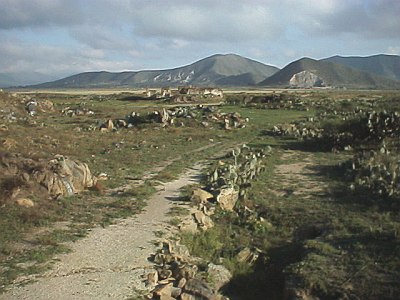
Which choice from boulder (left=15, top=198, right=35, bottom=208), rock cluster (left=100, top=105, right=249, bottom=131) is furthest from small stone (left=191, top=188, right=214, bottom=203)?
rock cluster (left=100, top=105, right=249, bottom=131)

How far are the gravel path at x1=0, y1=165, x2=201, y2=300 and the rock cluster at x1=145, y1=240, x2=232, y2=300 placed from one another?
11.6 inches

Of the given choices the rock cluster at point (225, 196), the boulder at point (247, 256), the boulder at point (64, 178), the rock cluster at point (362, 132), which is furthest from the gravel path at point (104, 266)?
the rock cluster at point (362, 132)

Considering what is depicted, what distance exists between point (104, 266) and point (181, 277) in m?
1.73

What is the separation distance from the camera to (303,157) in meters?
24.8

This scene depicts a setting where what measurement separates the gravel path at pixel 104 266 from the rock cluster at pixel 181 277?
0.30m

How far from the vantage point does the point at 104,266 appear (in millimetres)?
10781

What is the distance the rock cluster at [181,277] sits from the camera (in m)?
9.99

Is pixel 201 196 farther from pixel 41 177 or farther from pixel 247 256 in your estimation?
pixel 41 177

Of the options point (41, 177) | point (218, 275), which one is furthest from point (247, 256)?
point (41, 177)

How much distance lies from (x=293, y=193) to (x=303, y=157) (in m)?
7.43

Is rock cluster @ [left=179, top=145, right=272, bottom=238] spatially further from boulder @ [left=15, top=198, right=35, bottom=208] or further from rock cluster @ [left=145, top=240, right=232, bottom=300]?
boulder @ [left=15, top=198, right=35, bottom=208]

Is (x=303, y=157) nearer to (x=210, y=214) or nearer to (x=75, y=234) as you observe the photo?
(x=210, y=214)

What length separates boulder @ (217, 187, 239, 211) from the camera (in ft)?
53.5

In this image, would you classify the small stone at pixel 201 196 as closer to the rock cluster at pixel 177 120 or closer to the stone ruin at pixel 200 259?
the stone ruin at pixel 200 259
